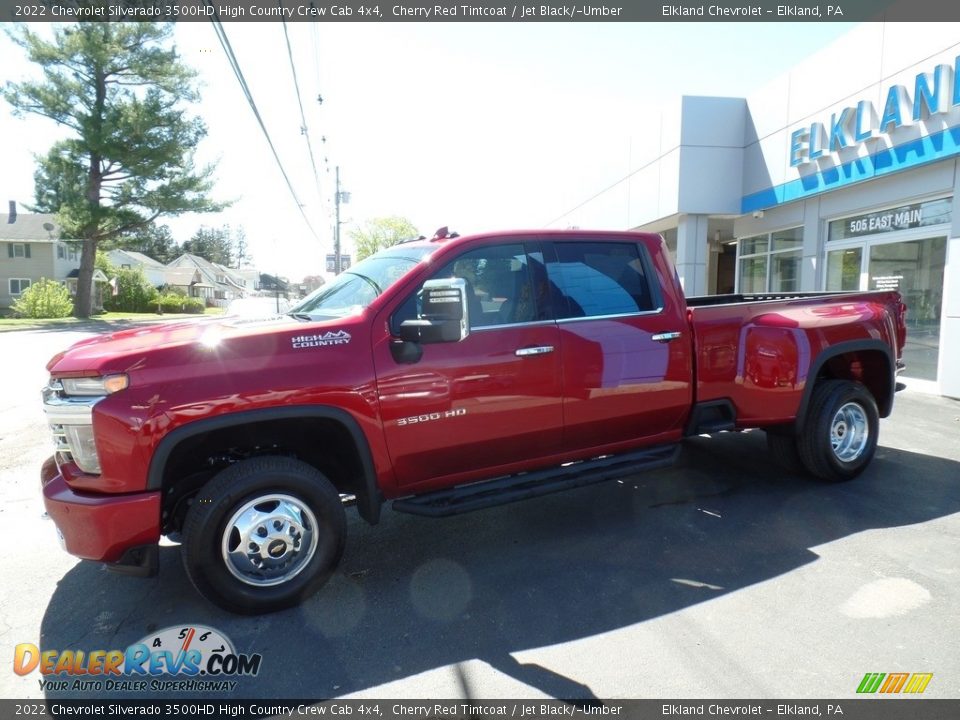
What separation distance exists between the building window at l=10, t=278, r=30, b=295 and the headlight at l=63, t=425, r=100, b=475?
177ft

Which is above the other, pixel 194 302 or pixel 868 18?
pixel 868 18

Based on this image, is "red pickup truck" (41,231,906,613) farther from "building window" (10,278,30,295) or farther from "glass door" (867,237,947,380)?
"building window" (10,278,30,295)

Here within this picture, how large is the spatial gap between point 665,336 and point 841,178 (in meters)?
8.37

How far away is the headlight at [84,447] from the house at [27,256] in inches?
1933

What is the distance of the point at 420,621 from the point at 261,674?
796 mm

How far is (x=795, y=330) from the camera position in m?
4.64

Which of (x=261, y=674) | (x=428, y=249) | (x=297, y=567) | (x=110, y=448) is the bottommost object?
(x=261, y=674)

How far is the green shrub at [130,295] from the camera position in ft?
157

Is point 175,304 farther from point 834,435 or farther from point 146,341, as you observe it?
point 834,435

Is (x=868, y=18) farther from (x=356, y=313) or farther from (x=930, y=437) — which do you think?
(x=356, y=313)

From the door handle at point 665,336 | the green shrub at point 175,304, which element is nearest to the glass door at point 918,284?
the door handle at point 665,336

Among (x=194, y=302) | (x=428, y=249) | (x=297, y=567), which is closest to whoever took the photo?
(x=297, y=567)

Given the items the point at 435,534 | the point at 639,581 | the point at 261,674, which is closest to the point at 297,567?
the point at 261,674

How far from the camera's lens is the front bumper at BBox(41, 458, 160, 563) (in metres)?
2.93
